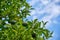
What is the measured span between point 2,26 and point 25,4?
2407mm

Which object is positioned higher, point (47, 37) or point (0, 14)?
point (0, 14)

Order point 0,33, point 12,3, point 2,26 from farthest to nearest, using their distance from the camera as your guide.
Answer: point 12,3 → point 2,26 → point 0,33

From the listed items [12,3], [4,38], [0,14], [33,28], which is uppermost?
[12,3]

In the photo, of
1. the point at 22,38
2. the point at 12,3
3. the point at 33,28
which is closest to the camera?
the point at 22,38

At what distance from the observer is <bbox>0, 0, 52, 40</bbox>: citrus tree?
31.8ft

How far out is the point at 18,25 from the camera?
10117 millimetres

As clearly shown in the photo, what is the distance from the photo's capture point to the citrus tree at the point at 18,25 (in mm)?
9679

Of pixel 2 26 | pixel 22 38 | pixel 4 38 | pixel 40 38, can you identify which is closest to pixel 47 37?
pixel 40 38

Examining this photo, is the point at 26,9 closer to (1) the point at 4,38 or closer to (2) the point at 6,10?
(2) the point at 6,10

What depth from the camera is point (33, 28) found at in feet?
33.3

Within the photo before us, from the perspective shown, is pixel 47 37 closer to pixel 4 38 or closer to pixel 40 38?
pixel 40 38

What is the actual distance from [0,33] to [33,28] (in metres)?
1.92

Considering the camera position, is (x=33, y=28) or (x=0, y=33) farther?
(x=0, y=33)

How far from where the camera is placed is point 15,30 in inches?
384
